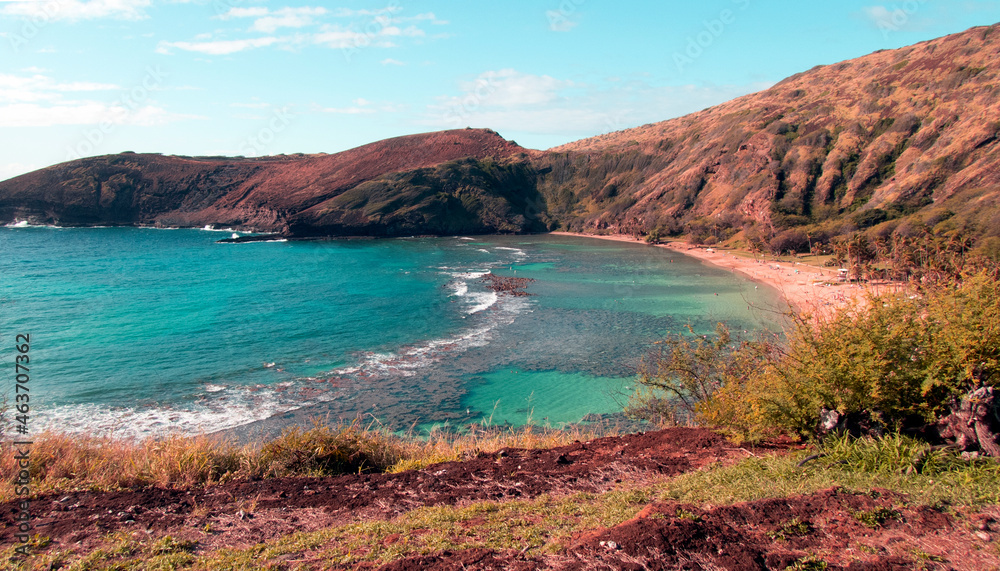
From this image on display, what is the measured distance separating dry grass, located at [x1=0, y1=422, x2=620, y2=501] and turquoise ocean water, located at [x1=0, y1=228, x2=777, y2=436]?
477 inches

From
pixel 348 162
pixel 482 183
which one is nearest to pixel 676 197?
pixel 482 183

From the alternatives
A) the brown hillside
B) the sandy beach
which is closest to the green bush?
the sandy beach

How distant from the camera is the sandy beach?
43.5m

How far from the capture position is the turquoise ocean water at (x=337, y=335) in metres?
23.8

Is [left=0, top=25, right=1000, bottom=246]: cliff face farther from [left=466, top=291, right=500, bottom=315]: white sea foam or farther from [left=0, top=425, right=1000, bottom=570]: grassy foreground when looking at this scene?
[left=0, top=425, right=1000, bottom=570]: grassy foreground

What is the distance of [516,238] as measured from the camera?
12288 centimetres

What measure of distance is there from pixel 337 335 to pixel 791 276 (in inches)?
1974

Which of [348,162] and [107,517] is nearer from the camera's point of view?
[107,517]

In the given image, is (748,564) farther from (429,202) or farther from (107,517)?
(429,202)

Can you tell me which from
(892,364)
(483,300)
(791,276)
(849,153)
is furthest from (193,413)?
(849,153)

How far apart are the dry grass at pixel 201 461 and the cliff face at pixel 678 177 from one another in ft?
215

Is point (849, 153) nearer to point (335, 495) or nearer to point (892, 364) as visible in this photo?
point (892, 364)

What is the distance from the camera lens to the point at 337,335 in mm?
36500

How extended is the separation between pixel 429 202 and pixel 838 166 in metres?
88.6
